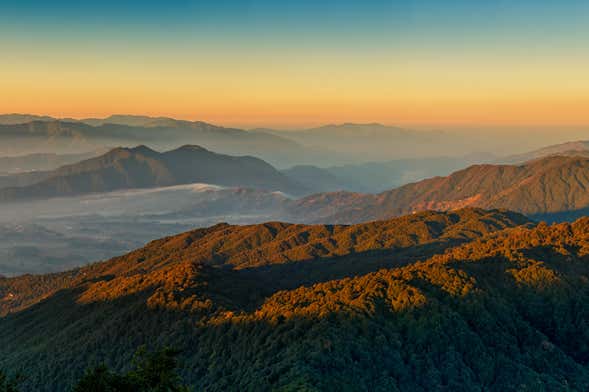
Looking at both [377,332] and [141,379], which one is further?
[377,332]

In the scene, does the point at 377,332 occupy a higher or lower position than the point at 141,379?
lower

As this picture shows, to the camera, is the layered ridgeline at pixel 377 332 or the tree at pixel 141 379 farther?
the layered ridgeline at pixel 377 332

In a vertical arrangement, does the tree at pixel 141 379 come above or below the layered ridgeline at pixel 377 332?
above

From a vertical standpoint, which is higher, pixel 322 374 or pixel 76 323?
pixel 322 374

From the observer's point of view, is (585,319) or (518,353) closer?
(518,353)

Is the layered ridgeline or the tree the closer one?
the tree

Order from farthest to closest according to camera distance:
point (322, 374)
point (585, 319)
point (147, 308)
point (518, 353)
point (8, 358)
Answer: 1. point (8, 358)
2. point (147, 308)
3. point (585, 319)
4. point (518, 353)
5. point (322, 374)

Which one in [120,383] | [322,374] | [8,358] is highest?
[120,383]

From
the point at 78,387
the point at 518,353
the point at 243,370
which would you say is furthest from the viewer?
the point at 518,353

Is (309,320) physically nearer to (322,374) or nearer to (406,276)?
(322,374)

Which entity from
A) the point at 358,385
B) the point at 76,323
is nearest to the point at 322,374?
the point at 358,385

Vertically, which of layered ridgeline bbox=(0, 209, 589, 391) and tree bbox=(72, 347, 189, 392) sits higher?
tree bbox=(72, 347, 189, 392)
